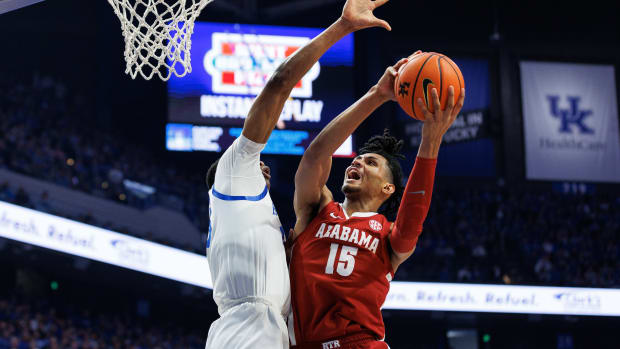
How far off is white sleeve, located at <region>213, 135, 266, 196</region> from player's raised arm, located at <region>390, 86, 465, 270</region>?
25.1 inches

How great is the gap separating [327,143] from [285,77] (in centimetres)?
62

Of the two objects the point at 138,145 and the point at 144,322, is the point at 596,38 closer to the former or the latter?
the point at 138,145

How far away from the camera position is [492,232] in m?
17.6

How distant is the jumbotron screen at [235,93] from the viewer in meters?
15.6

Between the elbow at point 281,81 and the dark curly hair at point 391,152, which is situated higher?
the elbow at point 281,81

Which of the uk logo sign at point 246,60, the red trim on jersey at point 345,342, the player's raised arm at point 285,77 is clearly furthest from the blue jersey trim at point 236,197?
the uk logo sign at point 246,60

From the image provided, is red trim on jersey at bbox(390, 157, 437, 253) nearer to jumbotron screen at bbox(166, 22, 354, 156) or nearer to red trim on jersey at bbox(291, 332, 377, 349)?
red trim on jersey at bbox(291, 332, 377, 349)

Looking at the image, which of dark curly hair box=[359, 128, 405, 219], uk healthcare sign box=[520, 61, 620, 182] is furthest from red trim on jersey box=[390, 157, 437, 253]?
uk healthcare sign box=[520, 61, 620, 182]

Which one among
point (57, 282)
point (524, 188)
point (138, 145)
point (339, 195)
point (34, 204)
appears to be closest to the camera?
point (34, 204)

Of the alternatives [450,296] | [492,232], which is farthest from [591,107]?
[450,296]

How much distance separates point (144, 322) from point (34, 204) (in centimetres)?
504

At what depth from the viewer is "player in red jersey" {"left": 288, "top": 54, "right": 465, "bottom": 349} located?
3260 mm

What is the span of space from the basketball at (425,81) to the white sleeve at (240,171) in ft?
2.20

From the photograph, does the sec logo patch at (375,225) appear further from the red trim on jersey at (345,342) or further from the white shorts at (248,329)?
the white shorts at (248,329)
